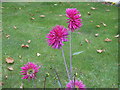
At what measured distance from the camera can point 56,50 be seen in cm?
338

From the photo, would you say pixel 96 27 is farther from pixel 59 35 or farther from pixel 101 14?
pixel 59 35

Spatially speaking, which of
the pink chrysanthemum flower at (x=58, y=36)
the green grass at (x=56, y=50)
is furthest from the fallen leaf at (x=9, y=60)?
the pink chrysanthemum flower at (x=58, y=36)

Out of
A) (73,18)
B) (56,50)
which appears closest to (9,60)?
(56,50)

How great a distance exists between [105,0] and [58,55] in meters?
3.58

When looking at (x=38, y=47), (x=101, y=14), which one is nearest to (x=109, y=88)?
(x=38, y=47)

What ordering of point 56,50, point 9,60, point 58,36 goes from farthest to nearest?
1. point 56,50
2. point 9,60
3. point 58,36

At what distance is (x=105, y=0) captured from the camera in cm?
605

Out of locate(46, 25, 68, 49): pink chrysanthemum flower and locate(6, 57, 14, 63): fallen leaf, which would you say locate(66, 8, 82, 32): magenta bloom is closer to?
locate(46, 25, 68, 49): pink chrysanthemum flower

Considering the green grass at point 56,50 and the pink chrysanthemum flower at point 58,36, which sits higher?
the pink chrysanthemum flower at point 58,36

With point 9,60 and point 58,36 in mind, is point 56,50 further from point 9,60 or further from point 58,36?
point 58,36

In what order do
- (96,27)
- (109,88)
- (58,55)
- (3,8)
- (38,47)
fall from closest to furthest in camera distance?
(109,88)
(58,55)
(38,47)
(96,27)
(3,8)

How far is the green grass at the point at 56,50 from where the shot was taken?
8.83ft

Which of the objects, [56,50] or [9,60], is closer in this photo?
[9,60]

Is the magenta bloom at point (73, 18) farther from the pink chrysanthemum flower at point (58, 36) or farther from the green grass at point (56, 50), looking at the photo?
the green grass at point (56, 50)
